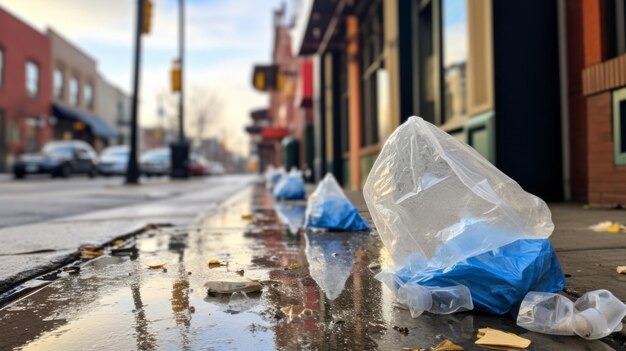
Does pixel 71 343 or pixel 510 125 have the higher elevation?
pixel 510 125

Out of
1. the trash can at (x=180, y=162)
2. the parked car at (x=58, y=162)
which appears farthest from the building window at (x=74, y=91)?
the trash can at (x=180, y=162)

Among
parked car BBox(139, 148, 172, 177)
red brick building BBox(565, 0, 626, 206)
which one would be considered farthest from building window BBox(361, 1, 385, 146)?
parked car BBox(139, 148, 172, 177)

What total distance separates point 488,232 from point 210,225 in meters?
3.73

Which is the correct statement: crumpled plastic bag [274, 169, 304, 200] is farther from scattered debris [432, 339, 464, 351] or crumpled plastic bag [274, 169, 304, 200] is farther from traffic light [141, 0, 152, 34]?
traffic light [141, 0, 152, 34]

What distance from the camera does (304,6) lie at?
14016mm

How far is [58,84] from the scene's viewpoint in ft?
121

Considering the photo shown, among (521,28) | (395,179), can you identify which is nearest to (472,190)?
(395,179)

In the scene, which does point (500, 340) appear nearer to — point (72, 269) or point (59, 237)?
point (72, 269)

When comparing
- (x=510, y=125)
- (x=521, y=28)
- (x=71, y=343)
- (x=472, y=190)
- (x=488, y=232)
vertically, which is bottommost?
(x=71, y=343)

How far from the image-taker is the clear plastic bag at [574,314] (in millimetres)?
1731

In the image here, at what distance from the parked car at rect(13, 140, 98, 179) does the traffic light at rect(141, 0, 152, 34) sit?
30.1 ft

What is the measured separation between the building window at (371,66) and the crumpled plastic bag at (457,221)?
8.90 meters

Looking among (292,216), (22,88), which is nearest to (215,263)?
(292,216)

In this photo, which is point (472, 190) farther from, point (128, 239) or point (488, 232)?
point (128, 239)
